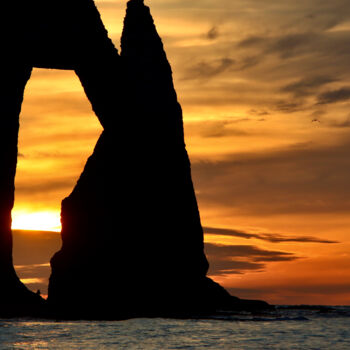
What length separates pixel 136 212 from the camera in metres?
79.0

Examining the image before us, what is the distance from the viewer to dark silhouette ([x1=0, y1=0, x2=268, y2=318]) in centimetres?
7356

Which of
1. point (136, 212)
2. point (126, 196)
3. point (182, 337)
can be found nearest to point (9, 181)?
point (126, 196)

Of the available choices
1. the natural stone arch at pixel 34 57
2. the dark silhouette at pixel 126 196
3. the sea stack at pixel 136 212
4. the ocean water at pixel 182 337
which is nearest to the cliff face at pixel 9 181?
the natural stone arch at pixel 34 57

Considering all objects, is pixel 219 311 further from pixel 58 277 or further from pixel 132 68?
pixel 132 68

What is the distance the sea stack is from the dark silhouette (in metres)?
0.10

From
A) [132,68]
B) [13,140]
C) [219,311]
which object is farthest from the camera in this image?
[132,68]

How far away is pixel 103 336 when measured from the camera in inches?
1550

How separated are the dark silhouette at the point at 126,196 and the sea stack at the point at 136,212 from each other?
10cm

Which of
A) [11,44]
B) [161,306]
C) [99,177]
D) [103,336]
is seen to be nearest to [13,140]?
[11,44]

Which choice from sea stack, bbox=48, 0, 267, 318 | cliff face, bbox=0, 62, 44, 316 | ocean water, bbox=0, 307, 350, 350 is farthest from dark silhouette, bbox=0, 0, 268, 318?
ocean water, bbox=0, 307, 350, 350

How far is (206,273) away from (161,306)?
23.6 feet

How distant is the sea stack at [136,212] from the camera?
74.3 meters

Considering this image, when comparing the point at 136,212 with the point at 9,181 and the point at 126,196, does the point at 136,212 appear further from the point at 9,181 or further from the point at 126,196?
the point at 9,181

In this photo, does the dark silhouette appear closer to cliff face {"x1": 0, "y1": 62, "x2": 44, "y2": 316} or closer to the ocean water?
cliff face {"x1": 0, "y1": 62, "x2": 44, "y2": 316}
